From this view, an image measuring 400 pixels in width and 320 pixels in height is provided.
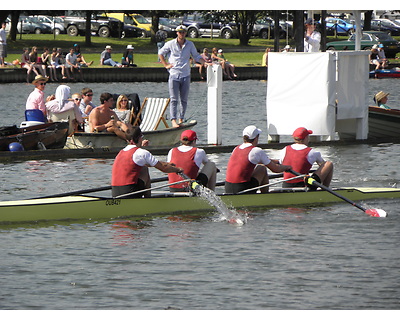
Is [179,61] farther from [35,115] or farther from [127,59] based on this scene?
[127,59]

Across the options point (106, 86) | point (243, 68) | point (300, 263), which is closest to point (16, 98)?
point (106, 86)

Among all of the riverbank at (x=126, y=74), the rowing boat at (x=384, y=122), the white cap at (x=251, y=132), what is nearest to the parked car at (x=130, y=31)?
the riverbank at (x=126, y=74)

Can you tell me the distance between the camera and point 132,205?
15.0m

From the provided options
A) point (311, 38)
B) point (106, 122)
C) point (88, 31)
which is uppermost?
point (88, 31)

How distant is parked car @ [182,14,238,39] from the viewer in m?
64.0

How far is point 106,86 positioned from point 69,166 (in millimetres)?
21777

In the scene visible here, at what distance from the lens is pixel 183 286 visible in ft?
38.0

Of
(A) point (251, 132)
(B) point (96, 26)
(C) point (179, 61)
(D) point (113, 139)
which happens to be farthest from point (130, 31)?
(A) point (251, 132)

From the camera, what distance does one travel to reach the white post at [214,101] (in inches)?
864

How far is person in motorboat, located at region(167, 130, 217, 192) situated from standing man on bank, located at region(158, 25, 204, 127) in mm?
6873

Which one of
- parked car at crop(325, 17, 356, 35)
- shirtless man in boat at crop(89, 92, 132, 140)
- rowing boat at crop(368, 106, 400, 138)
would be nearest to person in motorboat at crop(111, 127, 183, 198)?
shirtless man in boat at crop(89, 92, 132, 140)

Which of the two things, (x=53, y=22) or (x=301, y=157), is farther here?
(x=53, y=22)

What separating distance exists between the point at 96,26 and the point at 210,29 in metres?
7.88

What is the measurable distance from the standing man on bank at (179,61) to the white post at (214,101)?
399 millimetres
